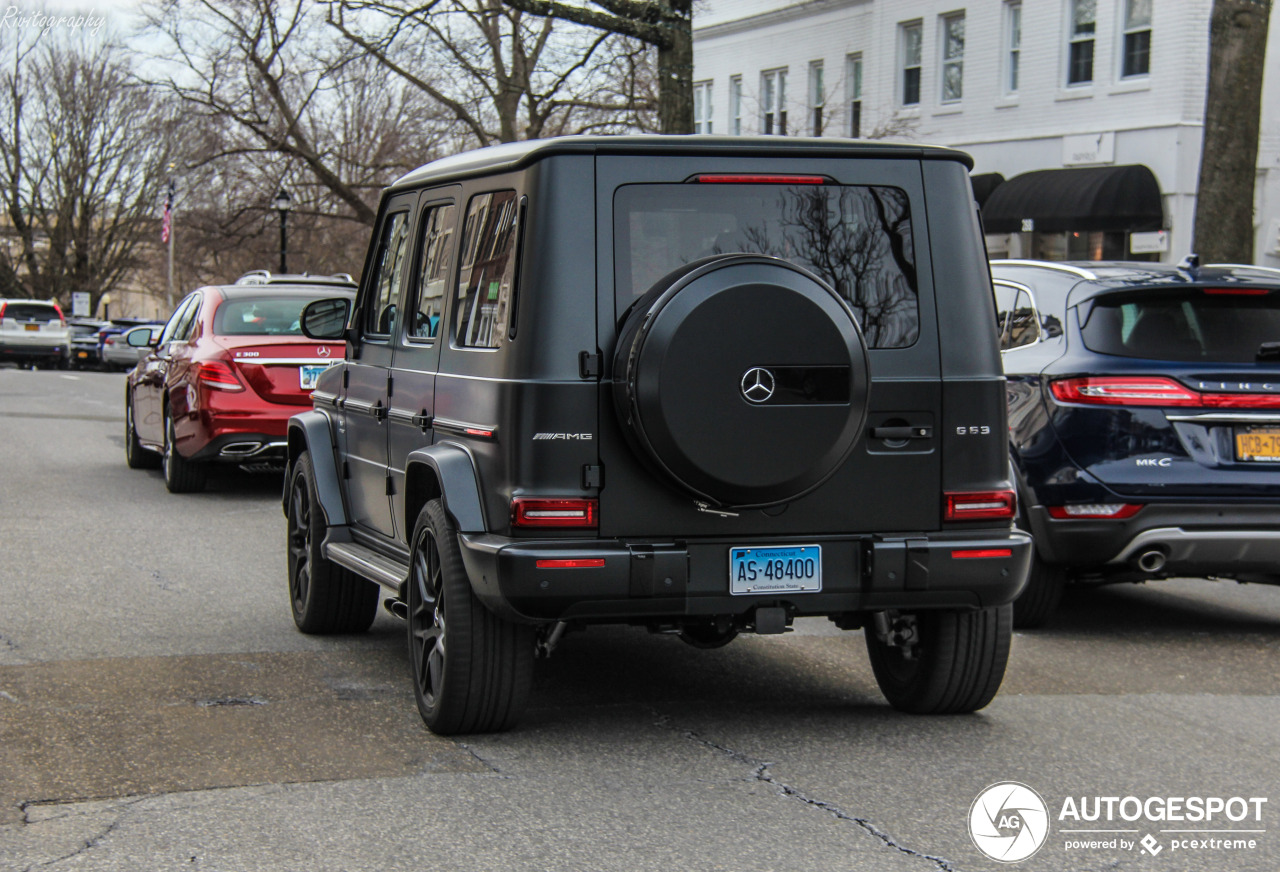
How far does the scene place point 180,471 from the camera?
1371cm

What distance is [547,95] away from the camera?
103 ft

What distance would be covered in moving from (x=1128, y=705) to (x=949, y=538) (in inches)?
53.8

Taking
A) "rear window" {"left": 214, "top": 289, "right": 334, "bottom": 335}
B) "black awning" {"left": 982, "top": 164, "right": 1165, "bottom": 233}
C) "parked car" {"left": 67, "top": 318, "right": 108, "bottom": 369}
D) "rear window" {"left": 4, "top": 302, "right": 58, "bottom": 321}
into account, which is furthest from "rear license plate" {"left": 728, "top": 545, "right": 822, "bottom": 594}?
"parked car" {"left": 67, "top": 318, "right": 108, "bottom": 369}

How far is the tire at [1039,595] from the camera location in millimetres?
8008

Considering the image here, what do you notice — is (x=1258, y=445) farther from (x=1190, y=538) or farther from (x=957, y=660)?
(x=957, y=660)

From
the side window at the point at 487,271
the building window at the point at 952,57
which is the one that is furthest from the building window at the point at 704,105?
the side window at the point at 487,271

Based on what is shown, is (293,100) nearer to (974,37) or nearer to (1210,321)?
(974,37)

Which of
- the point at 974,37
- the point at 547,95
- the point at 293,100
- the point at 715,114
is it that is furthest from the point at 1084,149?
the point at 293,100

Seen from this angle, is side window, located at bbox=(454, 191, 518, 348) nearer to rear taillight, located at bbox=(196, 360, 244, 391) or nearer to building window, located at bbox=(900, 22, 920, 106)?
rear taillight, located at bbox=(196, 360, 244, 391)

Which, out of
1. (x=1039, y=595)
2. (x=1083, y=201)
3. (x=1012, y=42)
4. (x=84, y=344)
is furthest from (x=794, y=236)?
(x=84, y=344)

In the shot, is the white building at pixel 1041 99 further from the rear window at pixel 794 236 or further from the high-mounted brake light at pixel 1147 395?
the rear window at pixel 794 236

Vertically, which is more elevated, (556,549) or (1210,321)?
(1210,321)

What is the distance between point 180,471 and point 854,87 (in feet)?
79.0

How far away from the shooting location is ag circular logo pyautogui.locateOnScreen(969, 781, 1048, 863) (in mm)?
4539
